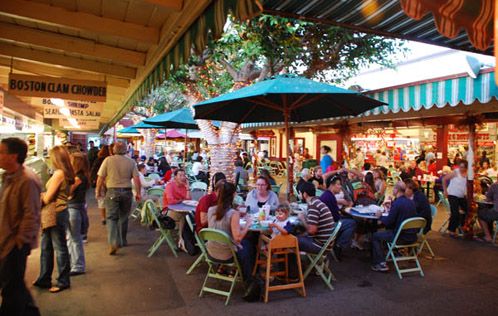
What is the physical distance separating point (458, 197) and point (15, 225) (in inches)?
302

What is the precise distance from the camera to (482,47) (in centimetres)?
211

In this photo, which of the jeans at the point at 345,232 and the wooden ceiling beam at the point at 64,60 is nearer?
the wooden ceiling beam at the point at 64,60

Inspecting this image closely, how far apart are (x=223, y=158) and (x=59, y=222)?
6215 millimetres

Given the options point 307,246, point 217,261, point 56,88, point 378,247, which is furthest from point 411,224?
point 56,88

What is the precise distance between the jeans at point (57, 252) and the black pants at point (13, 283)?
56.6 inches

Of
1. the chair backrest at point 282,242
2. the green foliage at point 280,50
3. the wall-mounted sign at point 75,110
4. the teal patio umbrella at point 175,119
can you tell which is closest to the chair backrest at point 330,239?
the chair backrest at point 282,242

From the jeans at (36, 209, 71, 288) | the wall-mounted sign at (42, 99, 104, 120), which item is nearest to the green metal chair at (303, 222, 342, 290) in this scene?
the jeans at (36, 209, 71, 288)

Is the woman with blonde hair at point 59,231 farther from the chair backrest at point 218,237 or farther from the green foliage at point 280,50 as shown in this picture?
the green foliage at point 280,50

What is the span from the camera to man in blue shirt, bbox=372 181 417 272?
527cm

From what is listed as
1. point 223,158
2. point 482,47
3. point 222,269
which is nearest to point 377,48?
point 223,158

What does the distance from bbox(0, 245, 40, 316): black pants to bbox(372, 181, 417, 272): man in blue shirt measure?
4.34 m

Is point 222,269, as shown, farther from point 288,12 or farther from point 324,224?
point 288,12

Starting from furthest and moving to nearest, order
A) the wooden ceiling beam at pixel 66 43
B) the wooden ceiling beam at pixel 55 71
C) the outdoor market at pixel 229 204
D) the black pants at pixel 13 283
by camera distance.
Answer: the wooden ceiling beam at pixel 55 71
the wooden ceiling beam at pixel 66 43
the outdoor market at pixel 229 204
the black pants at pixel 13 283

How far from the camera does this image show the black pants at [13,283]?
291 cm
